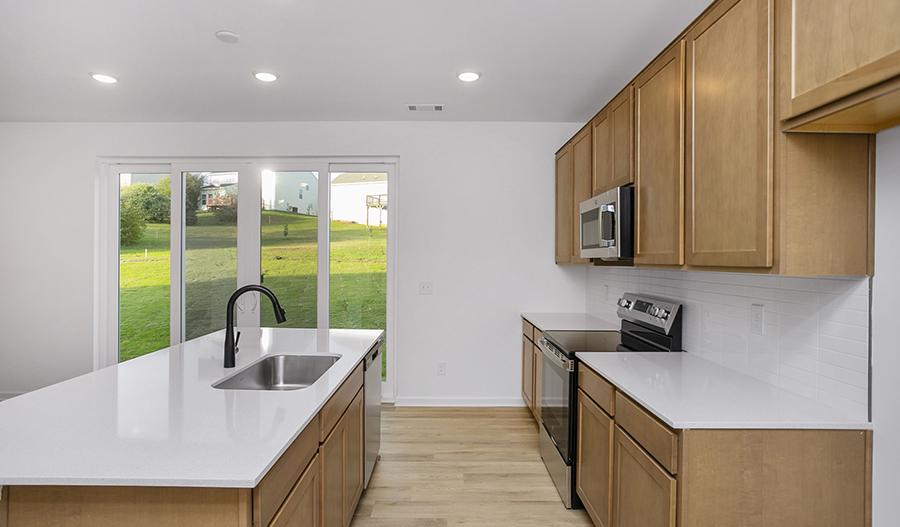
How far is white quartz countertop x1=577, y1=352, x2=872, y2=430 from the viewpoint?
4.53ft

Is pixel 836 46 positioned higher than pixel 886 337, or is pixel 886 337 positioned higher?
pixel 836 46

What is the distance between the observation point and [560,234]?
3.79 meters

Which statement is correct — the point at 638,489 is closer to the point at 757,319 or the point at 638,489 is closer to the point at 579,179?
the point at 757,319

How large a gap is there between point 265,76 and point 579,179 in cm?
222

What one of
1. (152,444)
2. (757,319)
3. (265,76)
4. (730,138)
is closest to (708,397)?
(757,319)

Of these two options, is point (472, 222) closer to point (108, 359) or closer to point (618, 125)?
point (618, 125)

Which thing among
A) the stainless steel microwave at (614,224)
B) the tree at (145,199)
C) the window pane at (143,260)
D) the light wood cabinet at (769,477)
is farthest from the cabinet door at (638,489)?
the tree at (145,199)

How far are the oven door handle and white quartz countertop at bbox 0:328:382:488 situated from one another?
110 cm

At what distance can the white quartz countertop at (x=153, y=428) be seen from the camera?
40.6 inches

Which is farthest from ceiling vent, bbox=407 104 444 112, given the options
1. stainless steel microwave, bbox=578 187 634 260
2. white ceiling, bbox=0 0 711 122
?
stainless steel microwave, bbox=578 187 634 260

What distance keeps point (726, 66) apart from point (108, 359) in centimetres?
498

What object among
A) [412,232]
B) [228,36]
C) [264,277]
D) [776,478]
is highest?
[228,36]

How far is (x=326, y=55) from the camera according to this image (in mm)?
2664

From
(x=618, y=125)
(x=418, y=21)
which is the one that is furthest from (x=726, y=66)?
(x=418, y=21)
